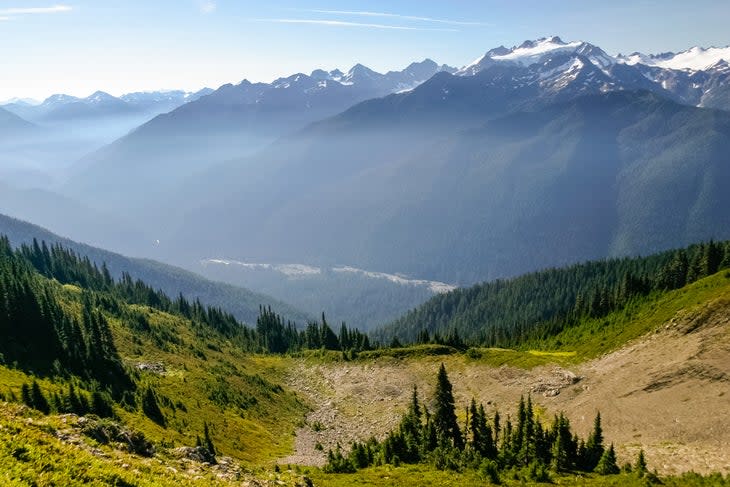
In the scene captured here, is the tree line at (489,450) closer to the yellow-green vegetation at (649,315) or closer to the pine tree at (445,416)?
the pine tree at (445,416)

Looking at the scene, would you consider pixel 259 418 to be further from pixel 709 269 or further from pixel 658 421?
pixel 709 269

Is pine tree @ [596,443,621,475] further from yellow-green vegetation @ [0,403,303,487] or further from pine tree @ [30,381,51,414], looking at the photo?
pine tree @ [30,381,51,414]

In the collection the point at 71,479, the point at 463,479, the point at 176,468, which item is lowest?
the point at 463,479

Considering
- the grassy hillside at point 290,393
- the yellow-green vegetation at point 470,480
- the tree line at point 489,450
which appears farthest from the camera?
the tree line at point 489,450

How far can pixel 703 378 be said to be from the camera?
7231cm

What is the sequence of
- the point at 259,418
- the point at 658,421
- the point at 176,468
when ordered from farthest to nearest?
the point at 259,418
the point at 658,421
the point at 176,468

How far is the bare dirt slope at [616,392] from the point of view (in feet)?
207

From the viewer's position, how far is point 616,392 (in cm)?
8012

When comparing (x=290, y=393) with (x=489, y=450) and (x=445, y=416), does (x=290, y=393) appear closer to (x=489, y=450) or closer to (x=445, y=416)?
(x=445, y=416)

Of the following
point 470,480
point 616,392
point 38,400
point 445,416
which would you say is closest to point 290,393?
point 445,416


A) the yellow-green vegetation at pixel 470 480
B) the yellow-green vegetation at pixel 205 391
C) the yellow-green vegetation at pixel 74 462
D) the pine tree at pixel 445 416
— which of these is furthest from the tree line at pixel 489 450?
the yellow-green vegetation at pixel 74 462

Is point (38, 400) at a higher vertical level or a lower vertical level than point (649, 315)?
higher

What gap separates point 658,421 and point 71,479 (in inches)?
2892

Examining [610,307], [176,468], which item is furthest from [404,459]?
[610,307]
